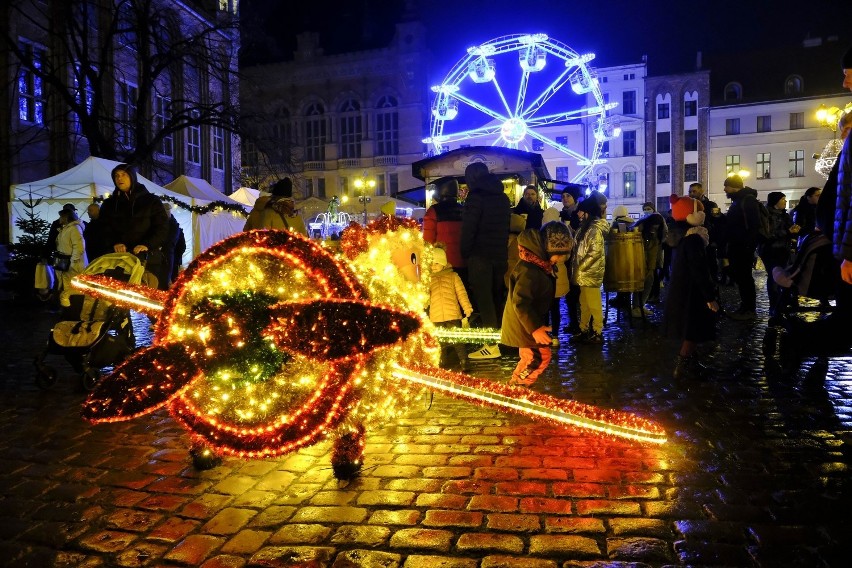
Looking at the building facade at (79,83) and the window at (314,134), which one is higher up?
the window at (314,134)

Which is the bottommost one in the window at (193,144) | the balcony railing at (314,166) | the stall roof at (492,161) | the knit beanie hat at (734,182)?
the knit beanie hat at (734,182)

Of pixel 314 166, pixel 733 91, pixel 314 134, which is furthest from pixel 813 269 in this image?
pixel 733 91

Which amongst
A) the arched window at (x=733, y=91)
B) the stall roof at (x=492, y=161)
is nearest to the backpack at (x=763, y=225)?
the stall roof at (x=492, y=161)

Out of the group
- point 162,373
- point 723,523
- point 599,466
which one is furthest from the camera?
point 599,466

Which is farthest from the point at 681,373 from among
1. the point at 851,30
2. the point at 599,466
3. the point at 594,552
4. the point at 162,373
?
the point at 851,30

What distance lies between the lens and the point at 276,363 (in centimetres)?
351

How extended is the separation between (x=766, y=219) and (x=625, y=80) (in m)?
→ 50.0

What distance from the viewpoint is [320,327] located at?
314 centimetres

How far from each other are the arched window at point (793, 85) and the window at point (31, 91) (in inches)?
2088

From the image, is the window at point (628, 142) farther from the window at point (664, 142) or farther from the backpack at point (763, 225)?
the backpack at point (763, 225)

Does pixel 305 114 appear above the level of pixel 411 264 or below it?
above

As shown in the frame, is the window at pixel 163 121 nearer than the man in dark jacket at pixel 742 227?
No

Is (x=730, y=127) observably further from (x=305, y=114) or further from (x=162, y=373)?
(x=162, y=373)

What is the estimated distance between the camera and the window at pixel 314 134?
56.0 meters
